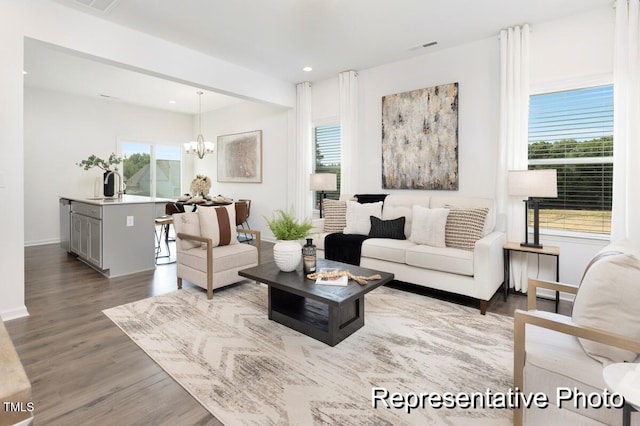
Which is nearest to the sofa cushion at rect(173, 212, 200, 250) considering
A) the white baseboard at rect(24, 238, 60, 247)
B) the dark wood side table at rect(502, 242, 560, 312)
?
the dark wood side table at rect(502, 242, 560, 312)

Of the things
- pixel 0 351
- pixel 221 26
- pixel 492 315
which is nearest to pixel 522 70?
pixel 492 315

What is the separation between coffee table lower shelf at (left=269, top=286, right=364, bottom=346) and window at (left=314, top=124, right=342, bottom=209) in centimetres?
288

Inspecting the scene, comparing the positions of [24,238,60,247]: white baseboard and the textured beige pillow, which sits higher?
the textured beige pillow

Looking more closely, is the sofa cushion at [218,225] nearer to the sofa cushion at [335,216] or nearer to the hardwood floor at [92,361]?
the hardwood floor at [92,361]

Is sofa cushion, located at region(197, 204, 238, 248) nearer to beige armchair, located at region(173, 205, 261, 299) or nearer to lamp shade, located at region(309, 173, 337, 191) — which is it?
beige armchair, located at region(173, 205, 261, 299)

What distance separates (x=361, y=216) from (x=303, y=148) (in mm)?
2124

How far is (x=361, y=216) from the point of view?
4289 millimetres

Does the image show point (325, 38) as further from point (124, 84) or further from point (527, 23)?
point (124, 84)

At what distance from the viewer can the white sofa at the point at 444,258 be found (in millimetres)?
3061

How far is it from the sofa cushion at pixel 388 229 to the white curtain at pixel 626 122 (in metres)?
2.03

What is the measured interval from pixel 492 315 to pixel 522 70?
2655 mm

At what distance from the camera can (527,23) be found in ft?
11.7

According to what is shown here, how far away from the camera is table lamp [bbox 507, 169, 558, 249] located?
3.23m

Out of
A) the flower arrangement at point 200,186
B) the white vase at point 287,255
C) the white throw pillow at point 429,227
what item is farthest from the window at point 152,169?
the white throw pillow at point 429,227
